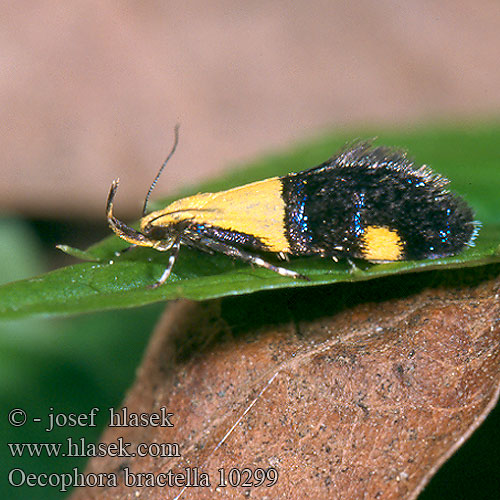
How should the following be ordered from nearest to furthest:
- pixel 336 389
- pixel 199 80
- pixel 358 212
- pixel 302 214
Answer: pixel 336 389, pixel 358 212, pixel 302 214, pixel 199 80

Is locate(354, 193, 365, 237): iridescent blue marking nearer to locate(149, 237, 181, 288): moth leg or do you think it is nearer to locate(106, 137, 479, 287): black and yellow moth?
locate(106, 137, 479, 287): black and yellow moth

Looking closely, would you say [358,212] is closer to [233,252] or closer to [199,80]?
[233,252]

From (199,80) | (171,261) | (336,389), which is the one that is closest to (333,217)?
(171,261)

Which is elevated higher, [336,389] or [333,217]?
[333,217]

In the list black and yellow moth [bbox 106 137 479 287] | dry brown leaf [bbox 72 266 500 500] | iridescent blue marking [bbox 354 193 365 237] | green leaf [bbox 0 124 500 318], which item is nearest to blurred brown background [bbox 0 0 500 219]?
green leaf [bbox 0 124 500 318]

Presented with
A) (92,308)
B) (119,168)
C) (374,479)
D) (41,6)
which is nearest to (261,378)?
(374,479)

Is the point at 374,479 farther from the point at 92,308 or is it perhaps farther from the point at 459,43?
the point at 459,43

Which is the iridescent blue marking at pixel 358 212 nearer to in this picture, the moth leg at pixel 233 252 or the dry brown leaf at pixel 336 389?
the dry brown leaf at pixel 336 389
